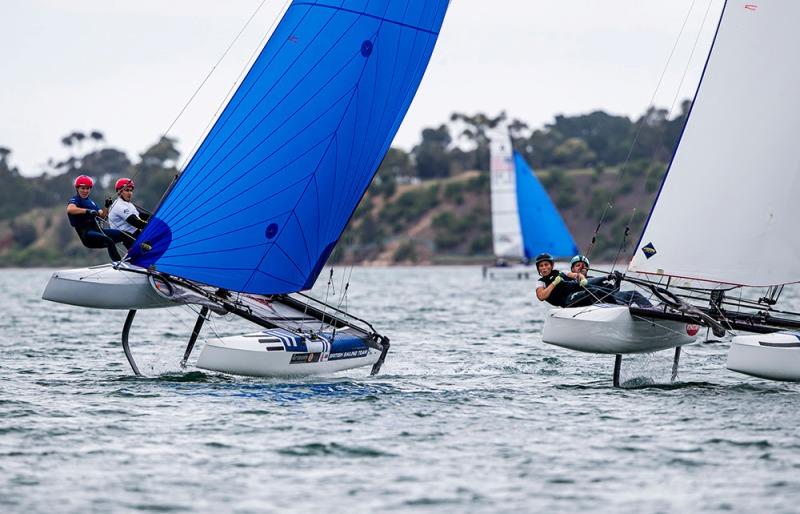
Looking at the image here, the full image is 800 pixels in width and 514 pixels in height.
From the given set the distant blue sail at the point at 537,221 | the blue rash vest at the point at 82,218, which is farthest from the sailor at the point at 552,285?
the distant blue sail at the point at 537,221

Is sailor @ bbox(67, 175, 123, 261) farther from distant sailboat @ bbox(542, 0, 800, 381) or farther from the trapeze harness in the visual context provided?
distant sailboat @ bbox(542, 0, 800, 381)

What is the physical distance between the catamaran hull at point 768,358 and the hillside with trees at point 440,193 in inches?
2876

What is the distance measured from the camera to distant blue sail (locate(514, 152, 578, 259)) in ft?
199

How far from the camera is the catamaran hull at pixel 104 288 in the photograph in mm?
14500

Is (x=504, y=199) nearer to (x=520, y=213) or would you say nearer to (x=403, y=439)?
(x=520, y=213)

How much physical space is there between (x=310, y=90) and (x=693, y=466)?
22.5ft

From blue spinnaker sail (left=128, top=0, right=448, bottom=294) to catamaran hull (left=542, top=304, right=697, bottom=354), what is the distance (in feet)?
9.35

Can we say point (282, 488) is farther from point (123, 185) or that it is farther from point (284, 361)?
point (123, 185)

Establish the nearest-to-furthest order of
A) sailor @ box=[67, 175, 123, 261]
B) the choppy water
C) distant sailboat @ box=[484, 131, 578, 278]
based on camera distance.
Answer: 1. the choppy water
2. sailor @ box=[67, 175, 123, 261]
3. distant sailboat @ box=[484, 131, 578, 278]

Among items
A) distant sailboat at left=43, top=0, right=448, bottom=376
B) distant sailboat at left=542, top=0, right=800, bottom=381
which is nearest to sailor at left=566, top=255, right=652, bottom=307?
distant sailboat at left=542, top=0, right=800, bottom=381

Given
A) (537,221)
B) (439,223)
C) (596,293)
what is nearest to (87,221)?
(596,293)

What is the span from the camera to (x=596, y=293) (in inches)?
602

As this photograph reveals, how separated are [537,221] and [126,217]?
47.3 meters

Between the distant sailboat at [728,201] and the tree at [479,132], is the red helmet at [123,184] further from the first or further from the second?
the tree at [479,132]
